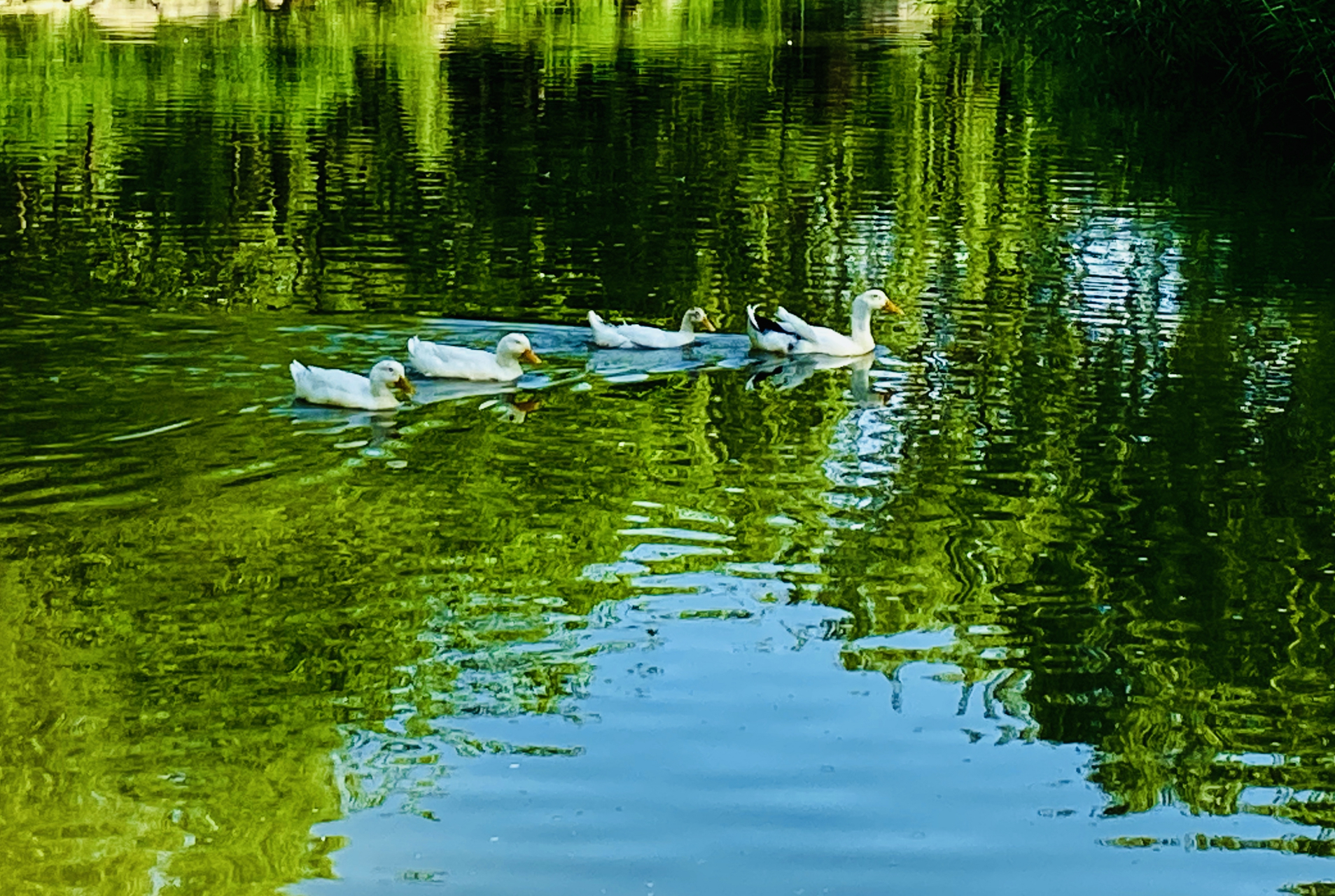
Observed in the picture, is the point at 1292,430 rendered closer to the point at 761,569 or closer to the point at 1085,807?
the point at 761,569

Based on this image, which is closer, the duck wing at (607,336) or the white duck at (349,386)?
the white duck at (349,386)

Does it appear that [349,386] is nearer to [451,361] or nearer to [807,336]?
[451,361]

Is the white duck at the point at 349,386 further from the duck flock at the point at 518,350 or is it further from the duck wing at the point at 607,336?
the duck wing at the point at 607,336

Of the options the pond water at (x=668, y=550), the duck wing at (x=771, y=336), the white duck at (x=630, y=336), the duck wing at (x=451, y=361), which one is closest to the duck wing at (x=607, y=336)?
the white duck at (x=630, y=336)

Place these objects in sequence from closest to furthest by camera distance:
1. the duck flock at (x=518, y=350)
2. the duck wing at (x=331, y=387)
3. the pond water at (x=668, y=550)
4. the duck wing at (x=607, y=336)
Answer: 1. the pond water at (x=668, y=550)
2. the duck wing at (x=331, y=387)
3. the duck flock at (x=518, y=350)
4. the duck wing at (x=607, y=336)

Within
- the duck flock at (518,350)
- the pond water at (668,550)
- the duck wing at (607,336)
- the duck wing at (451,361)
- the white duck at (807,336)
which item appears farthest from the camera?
the white duck at (807,336)

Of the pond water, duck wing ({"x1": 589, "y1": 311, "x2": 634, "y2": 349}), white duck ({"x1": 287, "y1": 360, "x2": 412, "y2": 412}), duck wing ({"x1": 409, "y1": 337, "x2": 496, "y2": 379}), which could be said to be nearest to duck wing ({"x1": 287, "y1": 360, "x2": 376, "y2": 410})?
white duck ({"x1": 287, "y1": 360, "x2": 412, "y2": 412})

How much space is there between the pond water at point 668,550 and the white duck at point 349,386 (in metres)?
0.11

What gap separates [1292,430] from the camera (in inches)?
519

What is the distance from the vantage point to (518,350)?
46.8 feet

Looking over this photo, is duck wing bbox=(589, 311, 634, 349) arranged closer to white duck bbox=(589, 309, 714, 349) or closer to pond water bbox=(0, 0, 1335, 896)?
white duck bbox=(589, 309, 714, 349)

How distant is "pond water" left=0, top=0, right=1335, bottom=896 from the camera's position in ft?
24.5

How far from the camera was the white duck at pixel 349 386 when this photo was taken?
12961mm

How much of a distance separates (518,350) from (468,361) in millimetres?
422
